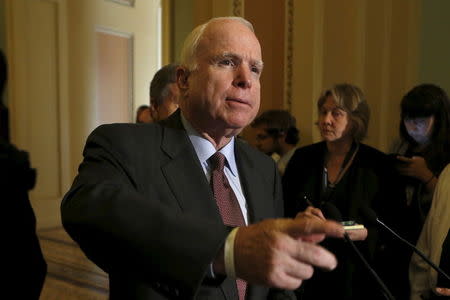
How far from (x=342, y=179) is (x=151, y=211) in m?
1.59

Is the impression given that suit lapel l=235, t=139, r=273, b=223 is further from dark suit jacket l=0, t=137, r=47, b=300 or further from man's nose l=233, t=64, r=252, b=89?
dark suit jacket l=0, t=137, r=47, b=300

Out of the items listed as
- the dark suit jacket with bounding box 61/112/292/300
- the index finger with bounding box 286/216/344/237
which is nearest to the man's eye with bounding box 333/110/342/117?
the dark suit jacket with bounding box 61/112/292/300

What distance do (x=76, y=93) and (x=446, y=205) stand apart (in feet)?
15.8

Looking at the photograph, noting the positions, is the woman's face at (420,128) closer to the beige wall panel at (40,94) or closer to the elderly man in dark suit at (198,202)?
the elderly man in dark suit at (198,202)

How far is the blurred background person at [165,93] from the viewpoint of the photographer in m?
1.97

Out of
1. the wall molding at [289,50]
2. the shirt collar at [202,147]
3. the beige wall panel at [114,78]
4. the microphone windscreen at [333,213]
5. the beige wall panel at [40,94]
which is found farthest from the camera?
the beige wall panel at [114,78]

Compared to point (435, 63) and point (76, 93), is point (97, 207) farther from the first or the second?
point (76, 93)

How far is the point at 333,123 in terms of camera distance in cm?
222

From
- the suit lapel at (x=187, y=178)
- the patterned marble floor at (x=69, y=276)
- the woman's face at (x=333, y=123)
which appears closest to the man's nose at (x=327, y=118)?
the woman's face at (x=333, y=123)

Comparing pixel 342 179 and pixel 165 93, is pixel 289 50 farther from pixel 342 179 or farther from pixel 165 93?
pixel 165 93

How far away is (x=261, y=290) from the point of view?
109 cm

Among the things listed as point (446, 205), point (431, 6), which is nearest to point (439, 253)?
point (446, 205)

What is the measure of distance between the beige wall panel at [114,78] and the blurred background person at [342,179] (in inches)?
165

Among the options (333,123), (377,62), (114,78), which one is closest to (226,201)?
(333,123)
